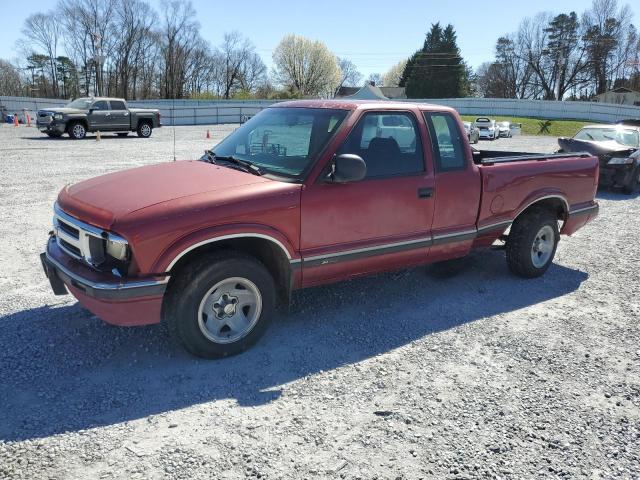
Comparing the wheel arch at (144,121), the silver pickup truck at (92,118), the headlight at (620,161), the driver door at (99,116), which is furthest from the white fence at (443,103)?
the headlight at (620,161)

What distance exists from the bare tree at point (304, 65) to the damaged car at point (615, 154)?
77.6 m

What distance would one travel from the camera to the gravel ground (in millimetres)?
2812

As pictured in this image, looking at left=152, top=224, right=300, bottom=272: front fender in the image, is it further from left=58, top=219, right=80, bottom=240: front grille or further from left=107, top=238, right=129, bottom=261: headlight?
left=58, top=219, right=80, bottom=240: front grille

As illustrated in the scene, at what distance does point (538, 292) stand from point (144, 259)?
415cm

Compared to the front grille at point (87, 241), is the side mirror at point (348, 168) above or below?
above

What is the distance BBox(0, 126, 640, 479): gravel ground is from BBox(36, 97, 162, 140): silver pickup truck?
1836cm

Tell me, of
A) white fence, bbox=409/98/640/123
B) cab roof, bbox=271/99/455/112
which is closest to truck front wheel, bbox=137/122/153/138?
cab roof, bbox=271/99/455/112

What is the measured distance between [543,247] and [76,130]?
2121cm

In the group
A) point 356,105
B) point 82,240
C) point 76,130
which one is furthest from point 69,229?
point 76,130

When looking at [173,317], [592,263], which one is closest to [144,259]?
[173,317]

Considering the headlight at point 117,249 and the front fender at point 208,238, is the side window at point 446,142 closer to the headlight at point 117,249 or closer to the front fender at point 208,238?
the front fender at point 208,238

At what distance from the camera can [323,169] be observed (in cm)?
401

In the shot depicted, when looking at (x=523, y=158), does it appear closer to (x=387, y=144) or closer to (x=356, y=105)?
(x=387, y=144)

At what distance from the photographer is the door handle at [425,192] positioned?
4578 millimetres
